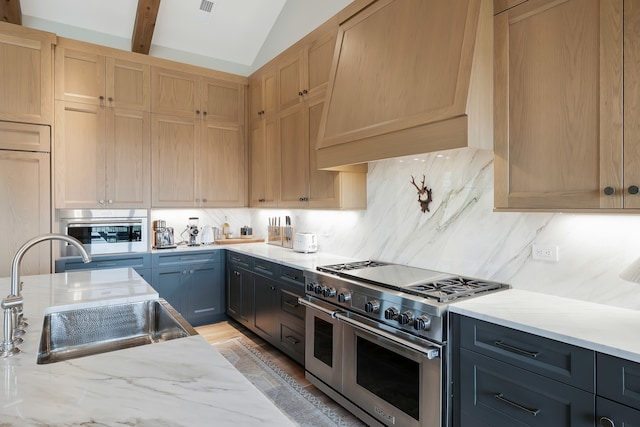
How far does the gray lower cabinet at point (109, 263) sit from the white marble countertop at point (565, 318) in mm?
3173

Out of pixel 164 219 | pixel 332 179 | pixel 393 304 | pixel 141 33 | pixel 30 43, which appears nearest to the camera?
pixel 393 304

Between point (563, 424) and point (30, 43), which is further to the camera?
point (30, 43)

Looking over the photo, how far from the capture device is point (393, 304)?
2008mm

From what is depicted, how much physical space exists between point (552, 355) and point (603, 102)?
1022mm

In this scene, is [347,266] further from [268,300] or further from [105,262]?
[105,262]

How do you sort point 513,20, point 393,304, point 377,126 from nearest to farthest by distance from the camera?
point 513,20 < point 393,304 < point 377,126

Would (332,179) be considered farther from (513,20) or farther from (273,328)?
(513,20)

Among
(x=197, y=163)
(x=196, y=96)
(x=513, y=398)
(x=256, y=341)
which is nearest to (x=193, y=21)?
(x=196, y=96)

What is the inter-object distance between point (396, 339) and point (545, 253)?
914 millimetres

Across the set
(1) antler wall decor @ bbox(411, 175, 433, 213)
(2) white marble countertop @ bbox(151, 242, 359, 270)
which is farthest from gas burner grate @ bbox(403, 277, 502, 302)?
(2) white marble countertop @ bbox(151, 242, 359, 270)

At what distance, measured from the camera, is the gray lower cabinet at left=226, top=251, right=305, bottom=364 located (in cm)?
298

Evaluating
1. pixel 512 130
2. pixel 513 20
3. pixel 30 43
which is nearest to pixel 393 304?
pixel 512 130

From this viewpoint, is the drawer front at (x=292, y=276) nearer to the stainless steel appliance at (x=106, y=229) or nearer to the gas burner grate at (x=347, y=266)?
the gas burner grate at (x=347, y=266)

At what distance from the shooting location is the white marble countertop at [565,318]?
4.31 feet
